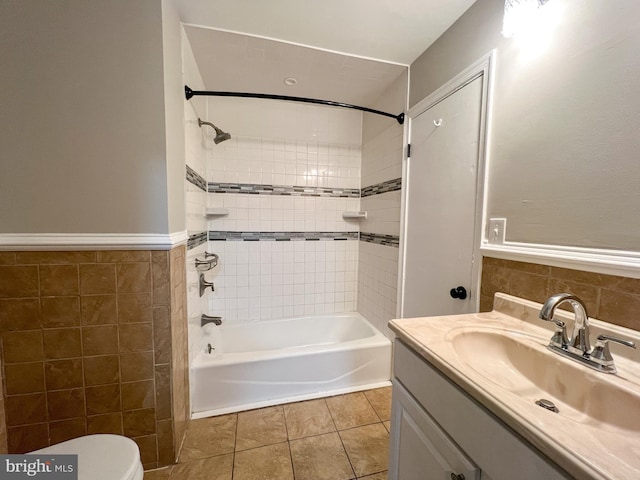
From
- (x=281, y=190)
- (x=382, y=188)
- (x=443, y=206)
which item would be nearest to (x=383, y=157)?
(x=382, y=188)

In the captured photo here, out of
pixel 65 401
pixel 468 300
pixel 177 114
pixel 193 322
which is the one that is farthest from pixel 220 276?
pixel 468 300

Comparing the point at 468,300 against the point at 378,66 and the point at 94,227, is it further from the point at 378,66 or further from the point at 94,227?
the point at 94,227

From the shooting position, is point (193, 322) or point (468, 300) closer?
point (468, 300)

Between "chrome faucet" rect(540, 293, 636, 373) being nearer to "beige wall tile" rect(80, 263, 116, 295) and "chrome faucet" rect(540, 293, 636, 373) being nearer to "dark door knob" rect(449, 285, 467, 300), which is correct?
"dark door knob" rect(449, 285, 467, 300)

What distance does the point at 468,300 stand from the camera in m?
1.27

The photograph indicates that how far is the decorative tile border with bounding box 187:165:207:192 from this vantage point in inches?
62.3

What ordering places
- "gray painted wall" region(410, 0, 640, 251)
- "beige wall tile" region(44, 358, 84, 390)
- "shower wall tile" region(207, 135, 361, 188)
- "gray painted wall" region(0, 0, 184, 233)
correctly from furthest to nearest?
"shower wall tile" region(207, 135, 361, 188)
"beige wall tile" region(44, 358, 84, 390)
"gray painted wall" region(0, 0, 184, 233)
"gray painted wall" region(410, 0, 640, 251)

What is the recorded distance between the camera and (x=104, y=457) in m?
0.87

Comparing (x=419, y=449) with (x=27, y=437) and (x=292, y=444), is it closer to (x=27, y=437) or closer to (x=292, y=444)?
(x=292, y=444)

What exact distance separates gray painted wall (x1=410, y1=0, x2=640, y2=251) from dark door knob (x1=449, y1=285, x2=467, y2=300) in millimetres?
345

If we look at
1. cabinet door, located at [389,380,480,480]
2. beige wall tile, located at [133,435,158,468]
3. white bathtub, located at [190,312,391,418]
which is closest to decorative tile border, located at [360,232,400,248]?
white bathtub, located at [190,312,391,418]

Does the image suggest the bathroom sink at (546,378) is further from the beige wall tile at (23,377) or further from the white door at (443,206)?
the beige wall tile at (23,377)

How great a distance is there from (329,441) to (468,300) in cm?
110

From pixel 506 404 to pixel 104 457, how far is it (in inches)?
48.9
